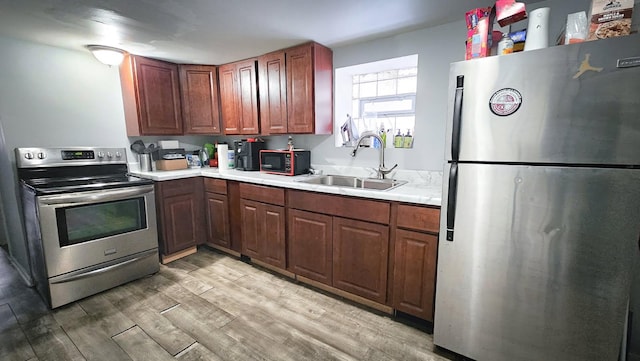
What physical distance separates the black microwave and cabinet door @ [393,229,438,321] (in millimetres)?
1289

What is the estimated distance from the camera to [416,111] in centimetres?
225

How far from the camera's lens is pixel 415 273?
68.8 inches

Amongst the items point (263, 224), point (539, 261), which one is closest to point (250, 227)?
point (263, 224)

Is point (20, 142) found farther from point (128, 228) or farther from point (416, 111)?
point (416, 111)

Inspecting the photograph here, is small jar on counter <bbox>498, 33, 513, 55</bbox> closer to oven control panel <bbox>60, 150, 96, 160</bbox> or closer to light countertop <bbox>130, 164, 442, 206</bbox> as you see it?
light countertop <bbox>130, 164, 442, 206</bbox>

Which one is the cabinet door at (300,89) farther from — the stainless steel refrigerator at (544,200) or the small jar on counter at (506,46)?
the small jar on counter at (506,46)

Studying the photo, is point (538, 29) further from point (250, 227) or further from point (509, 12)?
point (250, 227)

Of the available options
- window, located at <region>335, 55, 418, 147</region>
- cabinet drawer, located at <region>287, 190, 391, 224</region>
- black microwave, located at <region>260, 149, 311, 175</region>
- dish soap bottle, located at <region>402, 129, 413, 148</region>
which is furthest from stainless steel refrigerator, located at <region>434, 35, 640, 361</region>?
black microwave, located at <region>260, 149, 311, 175</region>

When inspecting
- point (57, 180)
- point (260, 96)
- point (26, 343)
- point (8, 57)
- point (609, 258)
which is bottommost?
point (26, 343)

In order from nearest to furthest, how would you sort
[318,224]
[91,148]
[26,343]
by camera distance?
[26,343]
[318,224]
[91,148]

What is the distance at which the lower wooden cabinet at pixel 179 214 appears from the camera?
2670mm

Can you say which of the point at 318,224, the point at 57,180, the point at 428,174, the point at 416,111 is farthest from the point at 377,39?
the point at 57,180

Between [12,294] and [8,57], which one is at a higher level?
[8,57]

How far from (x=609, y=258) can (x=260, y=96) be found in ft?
9.15
